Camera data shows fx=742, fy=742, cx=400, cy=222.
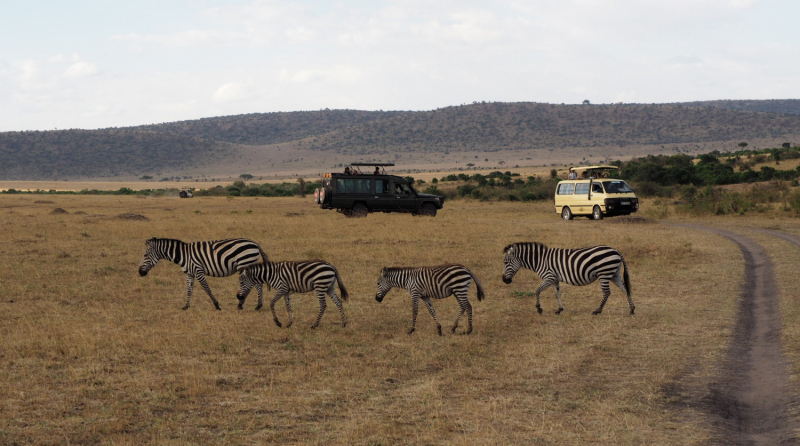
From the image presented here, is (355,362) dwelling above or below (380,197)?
below

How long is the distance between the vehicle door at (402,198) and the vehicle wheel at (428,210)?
0.47 meters

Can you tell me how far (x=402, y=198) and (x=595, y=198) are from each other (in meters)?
9.93

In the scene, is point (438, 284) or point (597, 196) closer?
point (438, 284)

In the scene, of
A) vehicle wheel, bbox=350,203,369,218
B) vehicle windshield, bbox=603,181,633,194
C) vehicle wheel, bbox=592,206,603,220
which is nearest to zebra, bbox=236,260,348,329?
vehicle wheel, bbox=350,203,369,218

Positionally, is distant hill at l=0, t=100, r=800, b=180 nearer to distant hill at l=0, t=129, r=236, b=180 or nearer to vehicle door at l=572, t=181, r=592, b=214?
distant hill at l=0, t=129, r=236, b=180

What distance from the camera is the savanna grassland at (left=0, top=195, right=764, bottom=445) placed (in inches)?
324

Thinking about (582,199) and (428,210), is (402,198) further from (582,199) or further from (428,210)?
(582,199)

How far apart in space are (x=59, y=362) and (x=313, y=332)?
4.13 meters

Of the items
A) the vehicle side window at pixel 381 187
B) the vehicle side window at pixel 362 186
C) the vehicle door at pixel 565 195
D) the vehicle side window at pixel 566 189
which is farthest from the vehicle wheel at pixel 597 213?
the vehicle side window at pixel 362 186

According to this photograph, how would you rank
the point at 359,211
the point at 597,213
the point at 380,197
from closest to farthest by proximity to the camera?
the point at 597,213 < the point at 359,211 < the point at 380,197

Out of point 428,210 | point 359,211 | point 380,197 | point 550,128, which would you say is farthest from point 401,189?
point 550,128

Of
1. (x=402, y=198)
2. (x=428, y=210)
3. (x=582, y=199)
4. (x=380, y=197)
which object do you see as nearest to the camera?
(x=582, y=199)

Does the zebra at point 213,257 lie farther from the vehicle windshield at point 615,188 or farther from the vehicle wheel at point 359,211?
the vehicle windshield at point 615,188

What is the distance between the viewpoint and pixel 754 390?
9492mm
